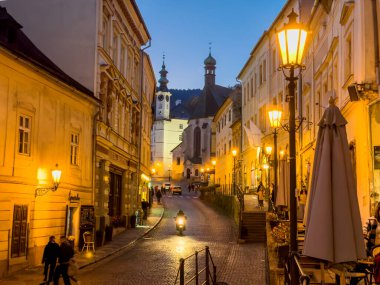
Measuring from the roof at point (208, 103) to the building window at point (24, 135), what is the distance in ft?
286

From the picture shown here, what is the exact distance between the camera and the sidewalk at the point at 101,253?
1683 centimetres

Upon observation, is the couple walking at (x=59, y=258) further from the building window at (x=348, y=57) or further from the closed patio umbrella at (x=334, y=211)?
the building window at (x=348, y=57)

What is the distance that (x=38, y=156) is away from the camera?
2011 centimetres

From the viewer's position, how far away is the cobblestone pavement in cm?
1703

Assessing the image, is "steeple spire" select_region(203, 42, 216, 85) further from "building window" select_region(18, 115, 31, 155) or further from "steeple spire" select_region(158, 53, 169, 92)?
"building window" select_region(18, 115, 31, 155)

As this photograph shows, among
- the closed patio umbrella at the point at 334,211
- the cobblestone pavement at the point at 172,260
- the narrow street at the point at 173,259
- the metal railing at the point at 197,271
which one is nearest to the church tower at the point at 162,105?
the narrow street at the point at 173,259

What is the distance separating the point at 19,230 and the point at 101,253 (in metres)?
5.56

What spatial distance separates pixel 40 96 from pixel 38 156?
2192mm

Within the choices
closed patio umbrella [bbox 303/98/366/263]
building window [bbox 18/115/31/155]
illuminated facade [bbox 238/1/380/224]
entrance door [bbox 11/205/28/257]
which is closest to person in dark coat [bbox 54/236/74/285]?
entrance door [bbox 11/205/28/257]

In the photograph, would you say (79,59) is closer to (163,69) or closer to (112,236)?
(112,236)

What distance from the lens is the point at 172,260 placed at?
21.3 m

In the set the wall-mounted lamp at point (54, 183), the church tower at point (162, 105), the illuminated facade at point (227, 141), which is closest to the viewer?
the wall-mounted lamp at point (54, 183)

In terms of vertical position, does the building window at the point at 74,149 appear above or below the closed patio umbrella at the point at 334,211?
above

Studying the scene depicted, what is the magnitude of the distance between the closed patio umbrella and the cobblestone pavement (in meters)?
7.66
